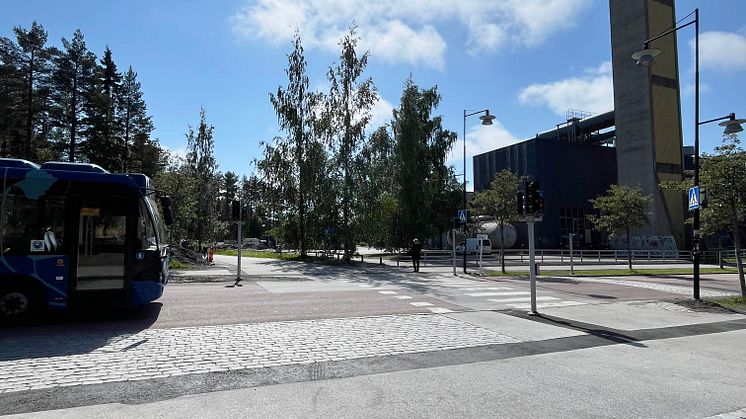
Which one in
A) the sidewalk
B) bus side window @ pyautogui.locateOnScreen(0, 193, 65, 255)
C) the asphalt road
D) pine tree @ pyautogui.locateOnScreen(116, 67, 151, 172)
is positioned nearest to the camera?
the asphalt road

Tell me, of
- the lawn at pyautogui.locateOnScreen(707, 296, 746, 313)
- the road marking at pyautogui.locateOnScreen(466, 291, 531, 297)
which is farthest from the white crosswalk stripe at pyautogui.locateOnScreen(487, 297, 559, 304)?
the lawn at pyautogui.locateOnScreen(707, 296, 746, 313)

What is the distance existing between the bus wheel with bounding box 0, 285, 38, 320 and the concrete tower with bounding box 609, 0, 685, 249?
169 ft

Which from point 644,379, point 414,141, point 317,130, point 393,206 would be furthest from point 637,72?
point 644,379

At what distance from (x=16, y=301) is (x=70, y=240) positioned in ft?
4.76

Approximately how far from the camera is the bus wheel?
8.65 metres

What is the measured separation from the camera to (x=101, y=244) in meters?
9.06

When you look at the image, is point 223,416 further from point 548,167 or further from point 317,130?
point 548,167

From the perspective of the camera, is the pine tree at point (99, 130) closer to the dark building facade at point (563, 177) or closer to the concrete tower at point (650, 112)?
the dark building facade at point (563, 177)

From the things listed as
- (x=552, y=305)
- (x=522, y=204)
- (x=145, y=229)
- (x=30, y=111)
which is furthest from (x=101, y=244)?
(x=30, y=111)

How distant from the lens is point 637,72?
157 feet

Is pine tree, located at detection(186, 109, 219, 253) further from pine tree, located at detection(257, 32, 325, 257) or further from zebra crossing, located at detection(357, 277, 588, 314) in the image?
zebra crossing, located at detection(357, 277, 588, 314)

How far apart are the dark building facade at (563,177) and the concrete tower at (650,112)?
803cm

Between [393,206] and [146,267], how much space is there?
27003mm

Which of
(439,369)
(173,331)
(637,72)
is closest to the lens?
(439,369)
